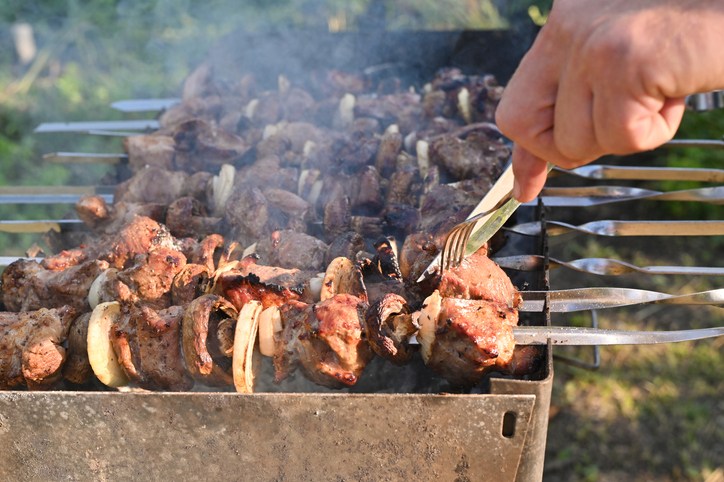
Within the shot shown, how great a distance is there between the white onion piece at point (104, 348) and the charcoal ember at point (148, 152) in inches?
60.2

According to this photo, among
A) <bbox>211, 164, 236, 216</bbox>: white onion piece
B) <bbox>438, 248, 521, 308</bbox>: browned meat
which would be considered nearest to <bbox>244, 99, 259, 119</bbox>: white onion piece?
<bbox>211, 164, 236, 216</bbox>: white onion piece

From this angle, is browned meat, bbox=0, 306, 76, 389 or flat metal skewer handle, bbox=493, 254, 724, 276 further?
flat metal skewer handle, bbox=493, 254, 724, 276

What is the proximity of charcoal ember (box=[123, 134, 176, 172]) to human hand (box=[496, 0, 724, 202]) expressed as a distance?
2.47 m

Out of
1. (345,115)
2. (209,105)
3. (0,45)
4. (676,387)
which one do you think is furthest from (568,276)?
(0,45)

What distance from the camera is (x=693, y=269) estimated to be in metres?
2.26

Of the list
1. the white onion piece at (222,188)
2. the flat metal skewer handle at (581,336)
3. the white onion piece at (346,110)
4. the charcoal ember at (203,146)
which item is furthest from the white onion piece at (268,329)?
the white onion piece at (346,110)

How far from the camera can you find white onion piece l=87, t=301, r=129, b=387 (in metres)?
2.12

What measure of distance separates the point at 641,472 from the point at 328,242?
96.6 inches

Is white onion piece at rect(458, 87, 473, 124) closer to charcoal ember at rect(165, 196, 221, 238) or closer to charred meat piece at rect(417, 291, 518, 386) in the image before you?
charcoal ember at rect(165, 196, 221, 238)

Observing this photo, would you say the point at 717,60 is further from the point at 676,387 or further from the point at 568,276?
the point at 568,276

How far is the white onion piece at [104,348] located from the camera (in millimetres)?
2125

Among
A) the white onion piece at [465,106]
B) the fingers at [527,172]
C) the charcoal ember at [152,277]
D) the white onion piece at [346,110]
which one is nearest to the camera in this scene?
the fingers at [527,172]

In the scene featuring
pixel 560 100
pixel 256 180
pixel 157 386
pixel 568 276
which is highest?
pixel 560 100

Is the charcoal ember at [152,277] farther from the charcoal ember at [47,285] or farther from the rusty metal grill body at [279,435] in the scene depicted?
the rusty metal grill body at [279,435]
